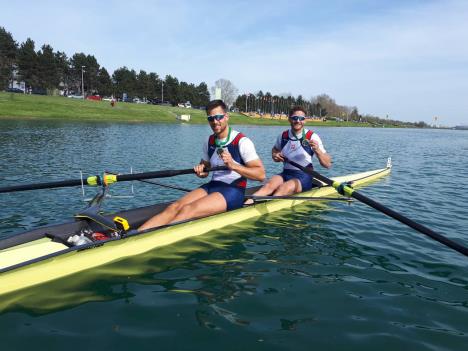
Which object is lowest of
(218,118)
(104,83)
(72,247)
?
(72,247)

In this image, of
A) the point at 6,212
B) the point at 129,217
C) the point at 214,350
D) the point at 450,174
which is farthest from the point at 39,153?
the point at 450,174

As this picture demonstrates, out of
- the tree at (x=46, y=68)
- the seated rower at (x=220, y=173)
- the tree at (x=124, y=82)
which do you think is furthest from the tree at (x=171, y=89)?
the seated rower at (x=220, y=173)

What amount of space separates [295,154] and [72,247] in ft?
21.4

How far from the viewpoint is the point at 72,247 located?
535 centimetres

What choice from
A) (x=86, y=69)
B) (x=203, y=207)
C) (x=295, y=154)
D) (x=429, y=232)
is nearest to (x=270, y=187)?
(x=295, y=154)

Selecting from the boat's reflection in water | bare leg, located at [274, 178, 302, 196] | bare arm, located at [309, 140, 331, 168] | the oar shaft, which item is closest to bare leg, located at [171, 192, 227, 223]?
the boat's reflection in water

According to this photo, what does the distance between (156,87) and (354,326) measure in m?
115

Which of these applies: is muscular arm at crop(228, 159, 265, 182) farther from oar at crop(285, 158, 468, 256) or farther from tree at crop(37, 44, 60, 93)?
tree at crop(37, 44, 60, 93)

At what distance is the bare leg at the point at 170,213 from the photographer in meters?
6.76

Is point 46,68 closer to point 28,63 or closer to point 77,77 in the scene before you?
point 28,63

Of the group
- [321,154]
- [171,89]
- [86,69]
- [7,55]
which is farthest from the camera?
[171,89]

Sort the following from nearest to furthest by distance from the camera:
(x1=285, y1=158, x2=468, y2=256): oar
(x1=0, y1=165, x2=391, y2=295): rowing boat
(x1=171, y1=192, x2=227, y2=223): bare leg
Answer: (x1=285, y1=158, x2=468, y2=256): oar → (x1=0, y1=165, x2=391, y2=295): rowing boat → (x1=171, y1=192, x2=227, y2=223): bare leg

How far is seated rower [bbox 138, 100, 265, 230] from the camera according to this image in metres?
6.93

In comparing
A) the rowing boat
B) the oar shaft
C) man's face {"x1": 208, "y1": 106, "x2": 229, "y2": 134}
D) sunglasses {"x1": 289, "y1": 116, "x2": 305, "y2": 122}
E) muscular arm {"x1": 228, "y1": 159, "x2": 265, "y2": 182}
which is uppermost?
sunglasses {"x1": 289, "y1": 116, "x2": 305, "y2": 122}
